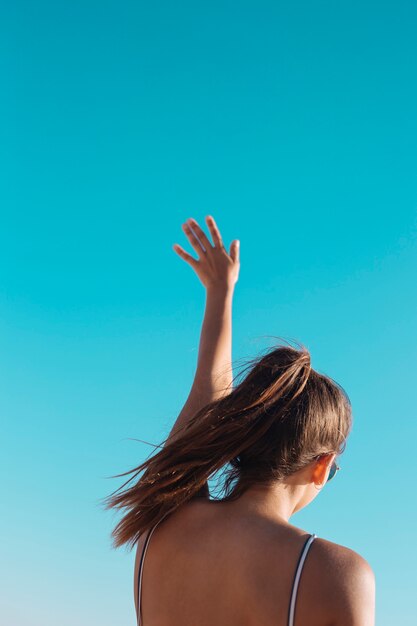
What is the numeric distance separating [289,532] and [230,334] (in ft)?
6.36

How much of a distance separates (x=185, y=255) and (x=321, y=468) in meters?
2.30

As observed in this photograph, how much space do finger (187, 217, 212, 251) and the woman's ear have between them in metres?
2.12

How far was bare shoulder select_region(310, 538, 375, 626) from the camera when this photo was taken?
10.5ft

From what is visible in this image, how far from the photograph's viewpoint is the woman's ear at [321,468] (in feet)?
13.2

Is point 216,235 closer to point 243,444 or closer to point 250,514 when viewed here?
point 243,444

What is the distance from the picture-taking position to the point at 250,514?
3.66 meters

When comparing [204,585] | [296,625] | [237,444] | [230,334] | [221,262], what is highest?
[221,262]

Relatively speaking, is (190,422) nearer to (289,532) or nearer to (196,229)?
(289,532)

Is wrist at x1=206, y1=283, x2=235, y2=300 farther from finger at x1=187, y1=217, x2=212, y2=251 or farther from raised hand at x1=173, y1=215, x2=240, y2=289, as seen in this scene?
finger at x1=187, y1=217, x2=212, y2=251

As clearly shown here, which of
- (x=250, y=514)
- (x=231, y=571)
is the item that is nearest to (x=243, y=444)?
(x=250, y=514)

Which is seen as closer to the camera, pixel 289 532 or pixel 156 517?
pixel 289 532

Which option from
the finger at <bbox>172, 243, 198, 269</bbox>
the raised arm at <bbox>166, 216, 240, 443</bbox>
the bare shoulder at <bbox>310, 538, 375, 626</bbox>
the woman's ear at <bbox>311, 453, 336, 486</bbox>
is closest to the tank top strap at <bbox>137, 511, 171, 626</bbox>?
the raised arm at <bbox>166, 216, 240, 443</bbox>

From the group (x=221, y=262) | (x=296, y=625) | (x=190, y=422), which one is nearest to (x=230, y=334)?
(x=221, y=262)

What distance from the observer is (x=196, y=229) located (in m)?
5.76
